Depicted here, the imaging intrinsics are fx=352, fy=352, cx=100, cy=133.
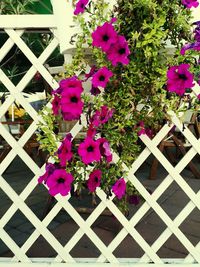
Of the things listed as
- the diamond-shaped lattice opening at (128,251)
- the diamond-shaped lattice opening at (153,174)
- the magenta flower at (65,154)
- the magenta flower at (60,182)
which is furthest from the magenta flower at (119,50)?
the diamond-shaped lattice opening at (153,174)

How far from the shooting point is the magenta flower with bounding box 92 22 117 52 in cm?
136

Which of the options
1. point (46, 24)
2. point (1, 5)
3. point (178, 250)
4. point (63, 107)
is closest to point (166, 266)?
point (178, 250)

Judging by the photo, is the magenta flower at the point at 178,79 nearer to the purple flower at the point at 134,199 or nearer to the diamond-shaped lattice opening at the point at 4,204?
the purple flower at the point at 134,199

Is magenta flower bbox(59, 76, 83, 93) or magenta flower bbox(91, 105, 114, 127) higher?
magenta flower bbox(59, 76, 83, 93)

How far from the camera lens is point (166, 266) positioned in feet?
5.99

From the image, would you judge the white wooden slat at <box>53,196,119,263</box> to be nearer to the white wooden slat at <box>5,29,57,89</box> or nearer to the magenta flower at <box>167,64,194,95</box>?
the white wooden slat at <box>5,29,57,89</box>

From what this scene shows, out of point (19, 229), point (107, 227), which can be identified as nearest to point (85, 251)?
point (107, 227)

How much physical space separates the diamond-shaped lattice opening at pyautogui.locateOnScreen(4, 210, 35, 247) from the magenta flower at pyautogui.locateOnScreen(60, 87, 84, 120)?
1.25 meters

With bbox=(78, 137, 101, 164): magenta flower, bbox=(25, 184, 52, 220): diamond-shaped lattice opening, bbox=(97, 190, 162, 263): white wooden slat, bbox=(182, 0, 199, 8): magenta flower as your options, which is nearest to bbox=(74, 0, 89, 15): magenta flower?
bbox=(182, 0, 199, 8): magenta flower

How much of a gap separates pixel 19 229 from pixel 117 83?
1.47 meters

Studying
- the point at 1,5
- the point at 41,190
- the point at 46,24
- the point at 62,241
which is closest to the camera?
the point at 46,24

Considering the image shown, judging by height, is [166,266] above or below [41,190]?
below

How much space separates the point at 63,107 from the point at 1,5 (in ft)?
9.69

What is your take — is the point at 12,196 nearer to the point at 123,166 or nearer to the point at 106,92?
the point at 123,166
